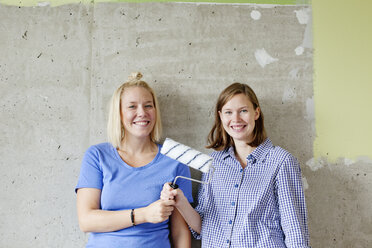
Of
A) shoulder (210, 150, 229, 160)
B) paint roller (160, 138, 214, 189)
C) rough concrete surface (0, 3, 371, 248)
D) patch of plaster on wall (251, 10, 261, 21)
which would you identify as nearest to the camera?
paint roller (160, 138, 214, 189)

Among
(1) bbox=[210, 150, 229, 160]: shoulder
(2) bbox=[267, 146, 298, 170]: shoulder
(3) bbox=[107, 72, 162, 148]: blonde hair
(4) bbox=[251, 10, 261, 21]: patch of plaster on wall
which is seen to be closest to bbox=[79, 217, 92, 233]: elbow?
(3) bbox=[107, 72, 162, 148]: blonde hair

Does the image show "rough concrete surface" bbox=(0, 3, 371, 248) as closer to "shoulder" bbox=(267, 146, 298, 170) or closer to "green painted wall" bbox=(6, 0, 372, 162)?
"green painted wall" bbox=(6, 0, 372, 162)

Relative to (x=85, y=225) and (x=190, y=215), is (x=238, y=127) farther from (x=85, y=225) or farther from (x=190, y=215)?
(x=85, y=225)

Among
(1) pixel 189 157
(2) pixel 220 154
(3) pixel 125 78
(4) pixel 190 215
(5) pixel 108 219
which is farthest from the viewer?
(3) pixel 125 78

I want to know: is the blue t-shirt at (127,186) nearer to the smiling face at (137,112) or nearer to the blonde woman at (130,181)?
the blonde woman at (130,181)

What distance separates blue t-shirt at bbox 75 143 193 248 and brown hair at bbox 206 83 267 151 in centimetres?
27

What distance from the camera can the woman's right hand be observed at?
4.80 ft

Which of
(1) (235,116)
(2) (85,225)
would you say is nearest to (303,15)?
(1) (235,116)

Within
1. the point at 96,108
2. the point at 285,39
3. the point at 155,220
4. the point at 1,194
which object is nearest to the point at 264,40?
the point at 285,39

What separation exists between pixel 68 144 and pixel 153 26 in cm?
84

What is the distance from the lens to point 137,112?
67.2 inches

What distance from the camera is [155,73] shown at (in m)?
1.93

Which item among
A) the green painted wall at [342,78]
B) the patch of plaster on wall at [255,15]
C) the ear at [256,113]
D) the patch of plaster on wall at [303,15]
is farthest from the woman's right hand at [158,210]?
the patch of plaster on wall at [303,15]

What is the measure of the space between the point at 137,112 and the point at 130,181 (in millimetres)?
354
